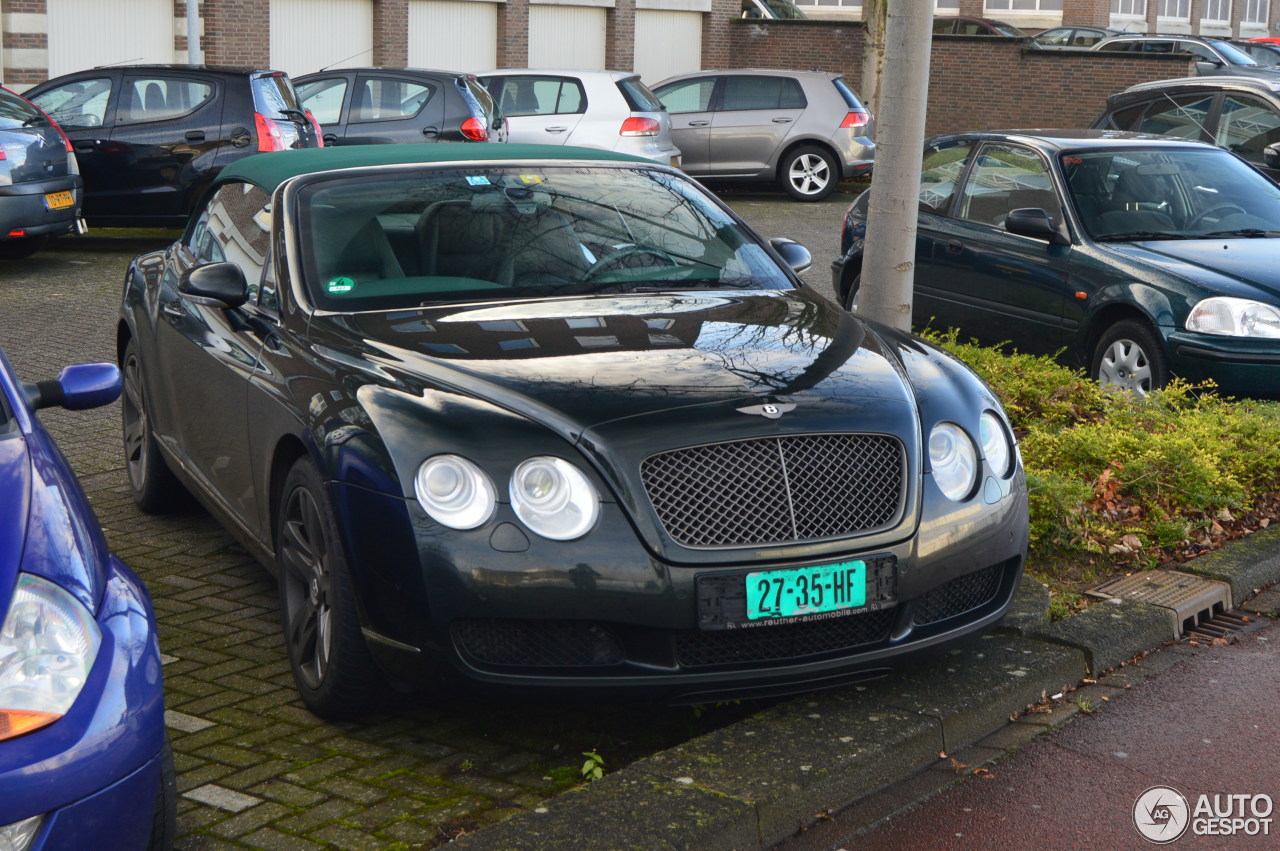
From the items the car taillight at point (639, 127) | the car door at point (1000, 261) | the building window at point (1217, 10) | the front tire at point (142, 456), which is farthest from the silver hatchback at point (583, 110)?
the building window at point (1217, 10)

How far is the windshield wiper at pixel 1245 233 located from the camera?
8.74m

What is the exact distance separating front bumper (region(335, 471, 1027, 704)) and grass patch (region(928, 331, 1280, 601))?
Result: 4.47 ft

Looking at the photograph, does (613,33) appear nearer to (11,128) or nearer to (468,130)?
(468,130)

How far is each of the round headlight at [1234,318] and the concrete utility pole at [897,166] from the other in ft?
6.00

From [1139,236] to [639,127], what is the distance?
11273 millimetres

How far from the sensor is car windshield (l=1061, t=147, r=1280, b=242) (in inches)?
344

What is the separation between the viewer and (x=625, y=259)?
516 cm

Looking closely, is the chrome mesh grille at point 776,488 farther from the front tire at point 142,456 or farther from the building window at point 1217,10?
the building window at point 1217,10

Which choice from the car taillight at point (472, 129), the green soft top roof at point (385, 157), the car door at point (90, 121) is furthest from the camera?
the car taillight at point (472, 129)

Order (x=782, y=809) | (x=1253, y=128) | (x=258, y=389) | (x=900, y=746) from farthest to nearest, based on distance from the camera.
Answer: (x=1253, y=128), (x=258, y=389), (x=900, y=746), (x=782, y=809)

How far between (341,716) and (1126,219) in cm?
606

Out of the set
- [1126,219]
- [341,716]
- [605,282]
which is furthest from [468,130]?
[341,716]

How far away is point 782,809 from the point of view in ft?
11.9

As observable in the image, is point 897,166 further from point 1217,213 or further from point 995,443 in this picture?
point 1217,213
